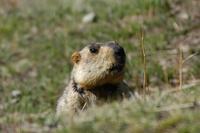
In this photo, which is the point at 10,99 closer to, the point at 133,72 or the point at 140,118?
the point at 133,72

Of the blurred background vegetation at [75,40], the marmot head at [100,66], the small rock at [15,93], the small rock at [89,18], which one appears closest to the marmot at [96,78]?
the marmot head at [100,66]

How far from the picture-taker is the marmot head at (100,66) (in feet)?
22.4

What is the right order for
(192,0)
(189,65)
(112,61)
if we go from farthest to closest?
(192,0) → (189,65) → (112,61)

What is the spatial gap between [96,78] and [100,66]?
0.40 feet

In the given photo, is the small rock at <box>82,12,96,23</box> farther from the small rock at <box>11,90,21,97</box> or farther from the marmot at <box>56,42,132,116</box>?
the marmot at <box>56,42,132,116</box>

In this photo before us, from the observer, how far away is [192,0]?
11.1 meters

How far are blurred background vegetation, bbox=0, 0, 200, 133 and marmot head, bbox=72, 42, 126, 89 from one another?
Result: 3.68 feet

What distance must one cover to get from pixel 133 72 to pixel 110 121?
431 centimetres

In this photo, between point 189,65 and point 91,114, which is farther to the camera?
point 189,65

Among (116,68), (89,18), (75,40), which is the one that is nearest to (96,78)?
(116,68)

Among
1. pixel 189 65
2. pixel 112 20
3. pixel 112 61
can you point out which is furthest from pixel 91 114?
pixel 112 20

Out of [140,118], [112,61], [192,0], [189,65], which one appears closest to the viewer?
[140,118]

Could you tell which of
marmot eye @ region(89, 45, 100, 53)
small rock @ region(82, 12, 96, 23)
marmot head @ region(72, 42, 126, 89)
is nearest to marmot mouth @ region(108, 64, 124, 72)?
marmot head @ region(72, 42, 126, 89)

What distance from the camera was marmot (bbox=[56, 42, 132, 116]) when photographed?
6.85 metres
